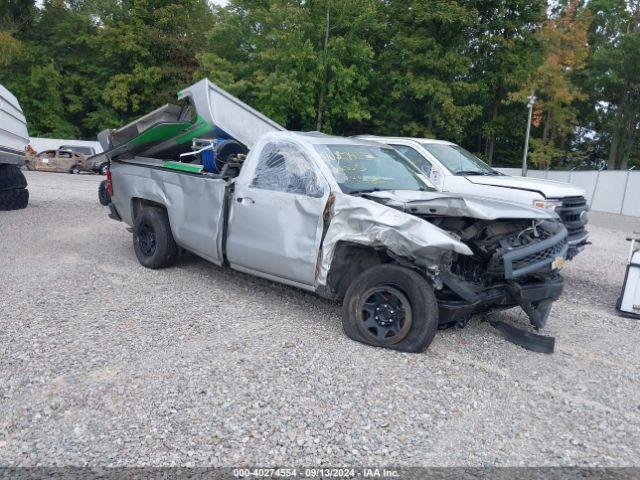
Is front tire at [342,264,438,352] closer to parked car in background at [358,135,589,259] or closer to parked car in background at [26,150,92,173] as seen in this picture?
parked car in background at [358,135,589,259]

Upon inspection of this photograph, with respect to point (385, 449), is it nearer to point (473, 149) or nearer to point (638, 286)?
point (638, 286)

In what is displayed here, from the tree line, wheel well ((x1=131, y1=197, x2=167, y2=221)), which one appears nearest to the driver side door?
wheel well ((x1=131, y1=197, x2=167, y2=221))

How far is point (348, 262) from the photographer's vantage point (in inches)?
184

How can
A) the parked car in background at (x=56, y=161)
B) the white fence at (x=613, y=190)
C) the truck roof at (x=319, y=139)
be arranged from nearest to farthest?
the truck roof at (x=319, y=139) < the white fence at (x=613, y=190) < the parked car in background at (x=56, y=161)

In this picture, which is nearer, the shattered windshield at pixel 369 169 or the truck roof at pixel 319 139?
the shattered windshield at pixel 369 169

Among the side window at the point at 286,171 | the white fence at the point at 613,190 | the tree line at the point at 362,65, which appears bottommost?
the white fence at the point at 613,190

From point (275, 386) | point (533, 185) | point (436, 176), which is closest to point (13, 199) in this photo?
point (436, 176)

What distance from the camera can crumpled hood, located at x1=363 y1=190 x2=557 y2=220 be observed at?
4.20 meters

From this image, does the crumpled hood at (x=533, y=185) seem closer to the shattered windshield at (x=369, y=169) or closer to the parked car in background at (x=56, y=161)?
the shattered windshield at (x=369, y=169)

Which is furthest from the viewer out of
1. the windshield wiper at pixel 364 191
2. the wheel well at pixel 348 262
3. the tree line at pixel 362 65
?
the tree line at pixel 362 65

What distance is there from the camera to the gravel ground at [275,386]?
2.99 metres

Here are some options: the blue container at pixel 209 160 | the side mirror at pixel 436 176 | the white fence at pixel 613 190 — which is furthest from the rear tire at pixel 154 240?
the white fence at pixel 613 190

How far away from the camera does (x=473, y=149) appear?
36.7 metres

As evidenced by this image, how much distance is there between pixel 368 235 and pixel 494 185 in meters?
4.11
